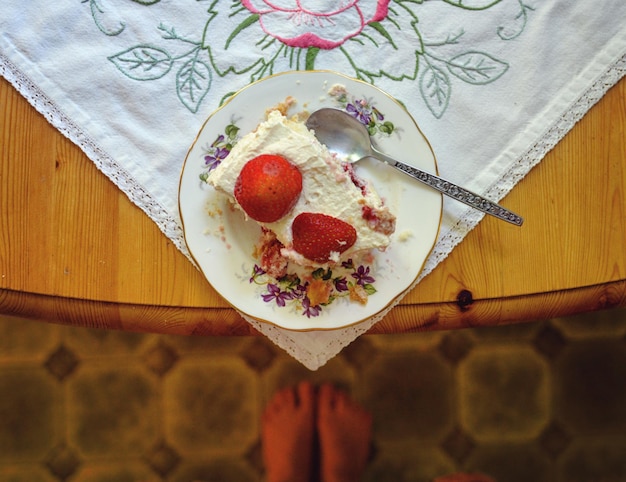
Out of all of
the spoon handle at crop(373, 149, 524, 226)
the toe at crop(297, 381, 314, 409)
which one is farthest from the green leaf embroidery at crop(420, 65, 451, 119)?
the toe at crop(297, 381, 314, 409)

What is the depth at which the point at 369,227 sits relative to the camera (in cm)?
77

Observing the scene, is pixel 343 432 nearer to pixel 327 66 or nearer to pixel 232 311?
pixel 232 311

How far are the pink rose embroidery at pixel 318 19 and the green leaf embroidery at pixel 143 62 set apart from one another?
16cm

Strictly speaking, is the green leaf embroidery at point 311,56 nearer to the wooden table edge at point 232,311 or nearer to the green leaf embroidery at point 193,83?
the green leaf embroidery at point 193,83

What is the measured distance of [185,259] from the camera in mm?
826

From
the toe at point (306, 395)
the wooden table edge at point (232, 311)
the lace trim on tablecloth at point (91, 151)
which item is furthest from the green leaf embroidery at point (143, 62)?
the toe at point (306, 395)

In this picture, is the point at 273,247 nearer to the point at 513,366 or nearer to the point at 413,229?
the point at 413,229

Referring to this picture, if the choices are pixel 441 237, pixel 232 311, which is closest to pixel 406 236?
pixel 441 237

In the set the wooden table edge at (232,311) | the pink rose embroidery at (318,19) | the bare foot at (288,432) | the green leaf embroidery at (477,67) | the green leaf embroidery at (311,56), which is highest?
the green leaf embroidery at (477,67)

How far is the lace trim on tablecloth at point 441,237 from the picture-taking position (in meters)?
0.82

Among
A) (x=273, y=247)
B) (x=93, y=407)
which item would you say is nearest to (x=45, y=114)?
(x=273, y=247)

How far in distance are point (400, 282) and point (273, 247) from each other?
19 cm

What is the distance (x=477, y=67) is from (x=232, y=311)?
1.67 ft

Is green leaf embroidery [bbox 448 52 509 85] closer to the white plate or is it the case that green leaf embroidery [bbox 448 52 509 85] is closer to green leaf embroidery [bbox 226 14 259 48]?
the white plate
